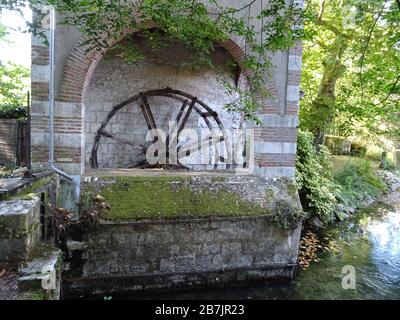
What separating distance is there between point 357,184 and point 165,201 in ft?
28.1

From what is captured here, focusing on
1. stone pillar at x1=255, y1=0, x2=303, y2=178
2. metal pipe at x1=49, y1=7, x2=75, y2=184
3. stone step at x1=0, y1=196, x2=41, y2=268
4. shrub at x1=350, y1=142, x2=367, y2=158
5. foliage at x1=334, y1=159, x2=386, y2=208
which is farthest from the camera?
shrub at x1=350, y1=142, x2=367, y2=158

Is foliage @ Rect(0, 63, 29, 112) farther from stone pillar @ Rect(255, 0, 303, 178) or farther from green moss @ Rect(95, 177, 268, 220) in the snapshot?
stone pillar @ Rect(255, 0, 303, 178)

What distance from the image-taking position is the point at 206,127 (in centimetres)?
859

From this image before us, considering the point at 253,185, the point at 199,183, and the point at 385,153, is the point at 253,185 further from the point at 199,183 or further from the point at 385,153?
the point at 385,153

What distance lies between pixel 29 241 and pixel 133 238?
1863 millimetres

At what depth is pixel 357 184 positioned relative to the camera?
10930 millimetres

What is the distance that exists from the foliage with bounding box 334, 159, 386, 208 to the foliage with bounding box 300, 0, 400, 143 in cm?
190

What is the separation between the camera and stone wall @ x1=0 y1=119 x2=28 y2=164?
623cm

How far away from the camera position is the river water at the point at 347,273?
4.82 metres

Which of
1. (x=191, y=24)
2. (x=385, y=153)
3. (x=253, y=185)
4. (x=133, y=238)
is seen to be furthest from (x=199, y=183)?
(x=385, y=153)

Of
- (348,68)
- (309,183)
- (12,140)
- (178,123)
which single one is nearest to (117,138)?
(178,123)

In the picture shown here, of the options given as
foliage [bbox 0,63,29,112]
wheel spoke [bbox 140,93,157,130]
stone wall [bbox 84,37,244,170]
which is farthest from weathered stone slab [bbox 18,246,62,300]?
foliage [bbox 0,63,29,112]
